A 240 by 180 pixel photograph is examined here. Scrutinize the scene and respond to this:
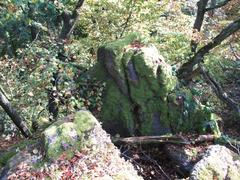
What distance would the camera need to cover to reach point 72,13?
981 centimetres

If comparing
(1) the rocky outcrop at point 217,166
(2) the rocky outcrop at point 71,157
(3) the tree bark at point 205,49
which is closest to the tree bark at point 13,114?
(2) the rocky outcrop at point 71,157

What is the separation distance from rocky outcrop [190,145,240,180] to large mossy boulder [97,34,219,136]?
58.2 inches

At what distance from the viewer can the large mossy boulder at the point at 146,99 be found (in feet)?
23.9

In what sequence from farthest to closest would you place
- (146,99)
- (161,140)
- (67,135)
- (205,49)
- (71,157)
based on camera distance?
(205,49) < (146,99) < (161,140) < (67,135) < (71,157)

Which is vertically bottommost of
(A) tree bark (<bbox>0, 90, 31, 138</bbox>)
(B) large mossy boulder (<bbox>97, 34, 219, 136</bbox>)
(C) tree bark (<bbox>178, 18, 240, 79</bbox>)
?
(A) tree bark (<bbox>0, 90, 31, 138</bbox>)

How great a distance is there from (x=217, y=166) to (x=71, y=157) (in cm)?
217

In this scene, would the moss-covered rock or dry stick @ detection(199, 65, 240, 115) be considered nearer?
the moss-covered rock

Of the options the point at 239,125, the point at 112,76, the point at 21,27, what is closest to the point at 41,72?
the point at 112,76

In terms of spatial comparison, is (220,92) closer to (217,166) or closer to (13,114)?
(217,166)

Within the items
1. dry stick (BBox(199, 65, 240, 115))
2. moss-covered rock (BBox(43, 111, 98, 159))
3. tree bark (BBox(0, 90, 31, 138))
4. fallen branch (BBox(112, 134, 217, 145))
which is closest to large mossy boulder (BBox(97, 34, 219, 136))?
fallen branch (BBox(112, 134, 217, 145))

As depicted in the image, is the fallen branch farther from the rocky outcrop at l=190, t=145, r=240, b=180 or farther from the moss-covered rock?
the moss-covered rock

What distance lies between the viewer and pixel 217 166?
18.6 ft

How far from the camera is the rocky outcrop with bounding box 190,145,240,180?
5516 millimetres

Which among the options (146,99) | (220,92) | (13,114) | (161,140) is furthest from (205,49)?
(13,114)
